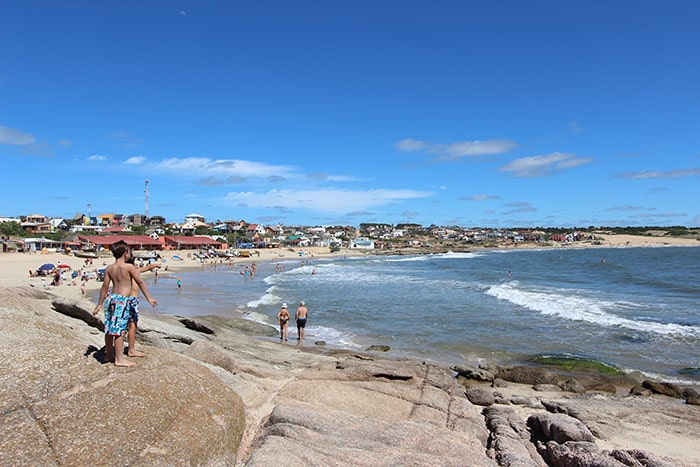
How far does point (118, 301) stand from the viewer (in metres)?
5.91

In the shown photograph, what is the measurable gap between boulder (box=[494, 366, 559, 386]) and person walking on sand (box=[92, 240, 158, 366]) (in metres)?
11.4

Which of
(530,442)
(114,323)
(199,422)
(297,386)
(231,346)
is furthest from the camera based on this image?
(231,346)

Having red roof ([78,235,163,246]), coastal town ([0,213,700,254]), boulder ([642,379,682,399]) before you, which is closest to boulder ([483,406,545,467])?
boulder ([642,379,682,399])

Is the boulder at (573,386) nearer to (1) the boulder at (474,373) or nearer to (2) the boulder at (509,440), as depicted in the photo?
(1) the boulder at (474,373)

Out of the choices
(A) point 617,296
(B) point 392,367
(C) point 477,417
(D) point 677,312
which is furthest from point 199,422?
(A) point 617,296

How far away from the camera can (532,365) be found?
15.9 meters

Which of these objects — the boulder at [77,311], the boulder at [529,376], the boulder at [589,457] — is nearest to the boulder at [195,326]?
the boulder at [77,311]

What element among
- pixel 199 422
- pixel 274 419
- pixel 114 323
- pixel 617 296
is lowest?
pixel 617 296

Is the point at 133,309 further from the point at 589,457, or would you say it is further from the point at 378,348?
the point at 378,348

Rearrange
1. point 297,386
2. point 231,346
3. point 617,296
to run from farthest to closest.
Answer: point 617,296 → point 231,346 → point 297,386

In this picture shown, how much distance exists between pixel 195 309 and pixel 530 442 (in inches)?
863

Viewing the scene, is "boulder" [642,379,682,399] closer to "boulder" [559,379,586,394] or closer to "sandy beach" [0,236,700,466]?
"sandy beach" [0,236,700,466]

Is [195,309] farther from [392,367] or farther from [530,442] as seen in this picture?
[530,442]

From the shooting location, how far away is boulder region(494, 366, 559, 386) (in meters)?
13.7
